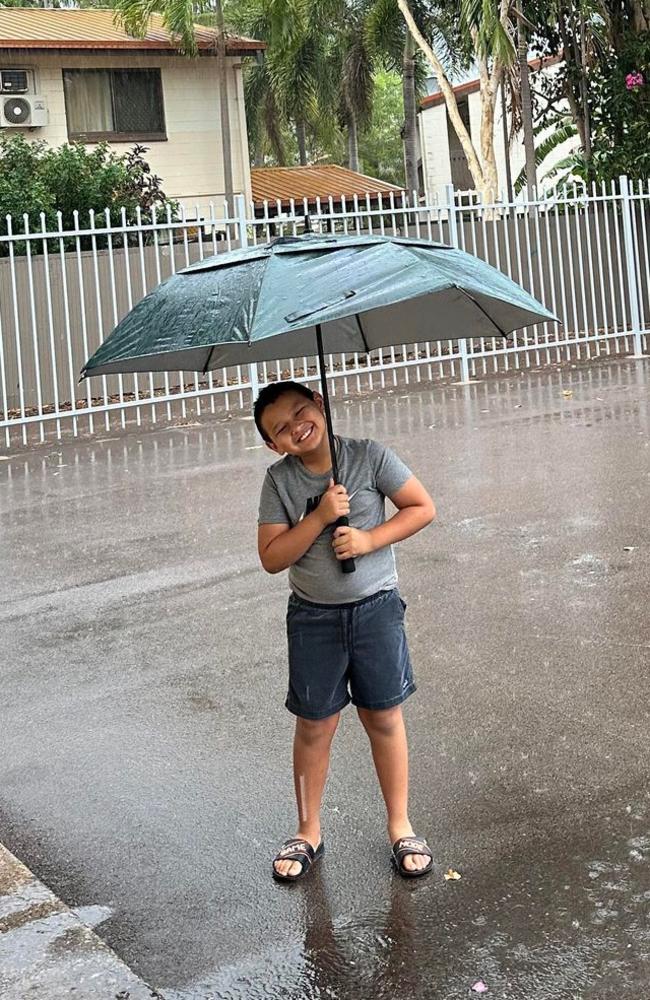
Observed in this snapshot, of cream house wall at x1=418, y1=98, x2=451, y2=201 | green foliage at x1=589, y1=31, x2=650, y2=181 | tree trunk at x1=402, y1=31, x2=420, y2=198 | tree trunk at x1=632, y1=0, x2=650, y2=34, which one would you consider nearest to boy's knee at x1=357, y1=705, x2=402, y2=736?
green foliage at x1=589, y1=31, x2=650, y2=181

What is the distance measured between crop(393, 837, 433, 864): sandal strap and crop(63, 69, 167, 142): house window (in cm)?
2345

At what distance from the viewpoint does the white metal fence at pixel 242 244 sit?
14977mm

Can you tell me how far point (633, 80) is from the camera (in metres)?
22.5

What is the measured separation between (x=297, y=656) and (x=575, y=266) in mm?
17154

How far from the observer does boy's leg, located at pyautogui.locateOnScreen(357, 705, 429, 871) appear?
151 inches

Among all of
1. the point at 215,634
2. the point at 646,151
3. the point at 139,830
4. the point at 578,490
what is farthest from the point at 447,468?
the point at 646,151

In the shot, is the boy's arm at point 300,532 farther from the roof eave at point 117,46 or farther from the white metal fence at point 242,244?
the roof eave at point 117,46

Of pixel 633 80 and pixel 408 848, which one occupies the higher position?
pixel 633 80

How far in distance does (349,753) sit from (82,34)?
24604mm

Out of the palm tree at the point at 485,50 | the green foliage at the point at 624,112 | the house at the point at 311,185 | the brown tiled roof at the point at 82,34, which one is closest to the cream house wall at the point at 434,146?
the house at the point at 311,185

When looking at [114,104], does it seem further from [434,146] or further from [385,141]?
[385,141]

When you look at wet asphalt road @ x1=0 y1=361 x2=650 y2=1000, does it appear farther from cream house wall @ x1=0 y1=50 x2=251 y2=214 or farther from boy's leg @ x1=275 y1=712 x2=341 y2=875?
cream house wall @ x1=0 y1=50 x2=251 y2=214

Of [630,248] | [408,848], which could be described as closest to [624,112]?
[630,248]

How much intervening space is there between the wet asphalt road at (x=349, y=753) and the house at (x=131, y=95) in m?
17.7
